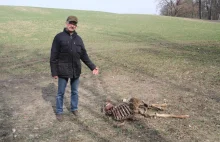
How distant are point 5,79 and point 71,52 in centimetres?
453

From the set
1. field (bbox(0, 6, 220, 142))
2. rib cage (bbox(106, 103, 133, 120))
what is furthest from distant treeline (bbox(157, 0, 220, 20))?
rib cage (bbox(106, 103, 133, 120))

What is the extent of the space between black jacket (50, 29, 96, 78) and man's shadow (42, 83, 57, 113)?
3.80ft

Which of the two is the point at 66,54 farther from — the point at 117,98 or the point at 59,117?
the point at 117,98

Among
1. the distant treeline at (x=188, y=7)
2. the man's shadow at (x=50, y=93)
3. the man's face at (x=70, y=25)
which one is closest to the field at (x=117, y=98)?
the man's shadow at (x=50, y=93)

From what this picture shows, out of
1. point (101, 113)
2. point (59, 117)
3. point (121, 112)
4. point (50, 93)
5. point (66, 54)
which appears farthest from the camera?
point (50, 93)

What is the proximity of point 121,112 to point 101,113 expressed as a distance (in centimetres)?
57

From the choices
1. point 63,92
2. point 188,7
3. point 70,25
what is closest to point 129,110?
point 63,92

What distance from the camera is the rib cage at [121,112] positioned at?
5.17 meters

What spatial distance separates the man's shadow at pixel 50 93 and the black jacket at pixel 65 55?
1158mm

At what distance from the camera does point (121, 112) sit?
17.1 ft

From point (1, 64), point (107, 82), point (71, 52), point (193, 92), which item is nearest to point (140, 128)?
point (71, 52)

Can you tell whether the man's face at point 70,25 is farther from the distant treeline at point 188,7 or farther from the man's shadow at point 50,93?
the distant treeline at point 188,7

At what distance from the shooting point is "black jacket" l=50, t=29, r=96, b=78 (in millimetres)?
4988

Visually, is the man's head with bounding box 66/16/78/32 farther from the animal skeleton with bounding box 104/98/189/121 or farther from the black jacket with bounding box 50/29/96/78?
the animal skeleton with bounding box 104/98/189/121
